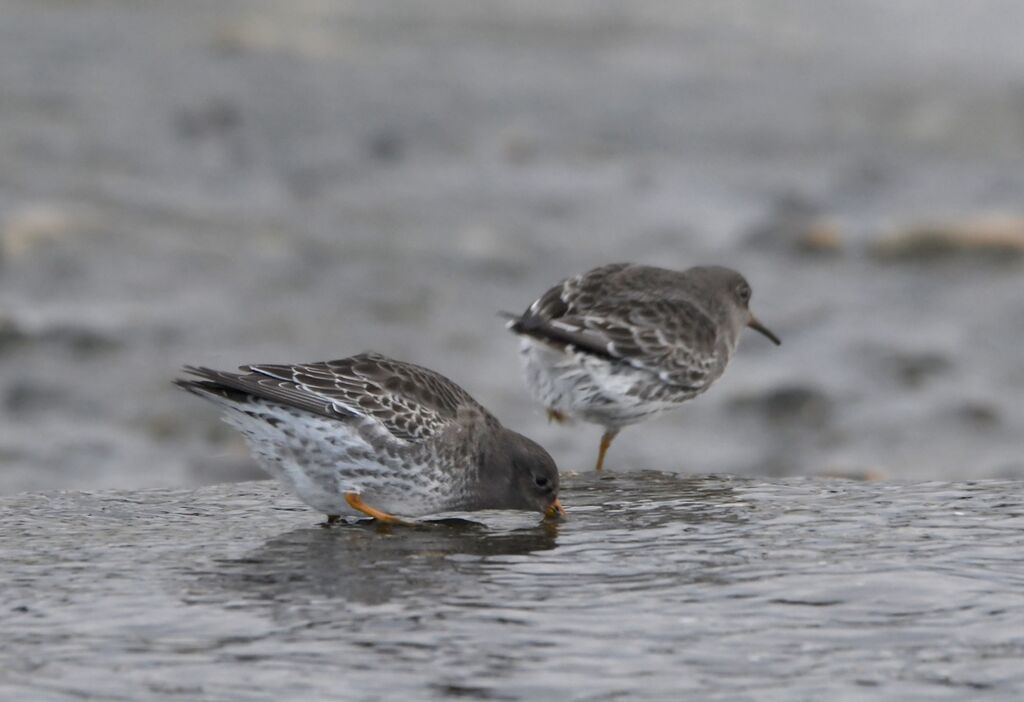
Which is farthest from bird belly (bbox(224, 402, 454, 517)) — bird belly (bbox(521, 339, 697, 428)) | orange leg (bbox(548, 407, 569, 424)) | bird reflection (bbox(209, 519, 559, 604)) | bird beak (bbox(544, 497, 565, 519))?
orange leg (bbox(548, 407, 569, 424))

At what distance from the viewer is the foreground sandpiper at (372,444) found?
7070 millimetres

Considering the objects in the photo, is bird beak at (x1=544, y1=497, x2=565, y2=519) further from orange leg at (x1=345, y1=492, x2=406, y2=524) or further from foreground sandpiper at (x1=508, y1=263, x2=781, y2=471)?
foreground sandpiper at (x1=508, y1=263, x2=781, y2=471)

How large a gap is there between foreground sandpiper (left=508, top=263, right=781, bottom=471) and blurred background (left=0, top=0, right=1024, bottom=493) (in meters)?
2.31

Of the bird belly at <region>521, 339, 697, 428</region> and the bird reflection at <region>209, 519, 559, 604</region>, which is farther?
the bird belly at <region>521, 339, 697, 428</region>

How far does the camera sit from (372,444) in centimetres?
Answer: 723

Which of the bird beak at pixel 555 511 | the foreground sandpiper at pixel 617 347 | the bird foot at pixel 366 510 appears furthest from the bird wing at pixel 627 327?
A: the bird foot at pixel 366 510

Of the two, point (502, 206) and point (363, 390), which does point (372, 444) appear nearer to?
point (363, 390)

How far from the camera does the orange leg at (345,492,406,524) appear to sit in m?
7.13

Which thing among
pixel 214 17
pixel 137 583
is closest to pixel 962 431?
pixel 137 583

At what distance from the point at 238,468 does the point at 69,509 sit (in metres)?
5.10

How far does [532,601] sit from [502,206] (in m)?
12.8

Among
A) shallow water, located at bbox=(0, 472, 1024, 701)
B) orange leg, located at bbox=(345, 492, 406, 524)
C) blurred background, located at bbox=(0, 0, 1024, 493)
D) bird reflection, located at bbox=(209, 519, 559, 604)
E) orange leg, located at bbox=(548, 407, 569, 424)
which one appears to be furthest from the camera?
blurred background, located at bbox=(0, 0, 1024, 493)

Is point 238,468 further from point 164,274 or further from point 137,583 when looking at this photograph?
point 137,583

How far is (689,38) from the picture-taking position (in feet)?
78.2
